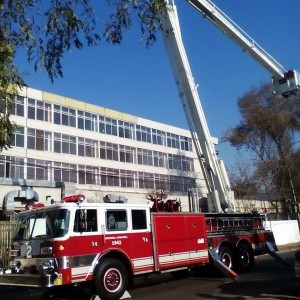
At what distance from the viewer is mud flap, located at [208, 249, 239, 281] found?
1302cm

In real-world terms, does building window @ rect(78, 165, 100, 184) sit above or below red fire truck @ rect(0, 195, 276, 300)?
above

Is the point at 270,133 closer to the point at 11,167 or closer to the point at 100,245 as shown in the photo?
the point at 11,167

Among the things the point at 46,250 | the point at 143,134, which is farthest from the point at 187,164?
the point at 46,250

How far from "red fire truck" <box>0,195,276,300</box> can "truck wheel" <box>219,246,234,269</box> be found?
1.20 metres

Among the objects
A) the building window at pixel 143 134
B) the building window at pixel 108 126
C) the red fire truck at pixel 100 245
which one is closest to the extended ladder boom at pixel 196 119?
the red fire truck at pixel 100 245

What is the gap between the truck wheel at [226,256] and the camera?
14.8 m

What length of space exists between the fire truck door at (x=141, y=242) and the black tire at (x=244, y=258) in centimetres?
447

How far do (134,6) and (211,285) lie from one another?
8022mm

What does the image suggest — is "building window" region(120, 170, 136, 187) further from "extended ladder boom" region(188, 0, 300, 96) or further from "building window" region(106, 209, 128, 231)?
"building window" region(106, 209, 128, 231)

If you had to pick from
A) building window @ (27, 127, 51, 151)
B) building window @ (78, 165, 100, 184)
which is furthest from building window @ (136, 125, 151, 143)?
building window @ (27, 127, 51, 151)

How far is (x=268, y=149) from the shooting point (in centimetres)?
4341

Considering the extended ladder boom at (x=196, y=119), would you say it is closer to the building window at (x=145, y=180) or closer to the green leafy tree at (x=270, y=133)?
the green leafy tree at (x=270, y=133)

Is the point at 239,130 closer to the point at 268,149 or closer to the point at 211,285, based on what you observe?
the point at 268,149

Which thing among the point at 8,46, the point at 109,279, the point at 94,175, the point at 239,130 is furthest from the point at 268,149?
the point at 8,46
